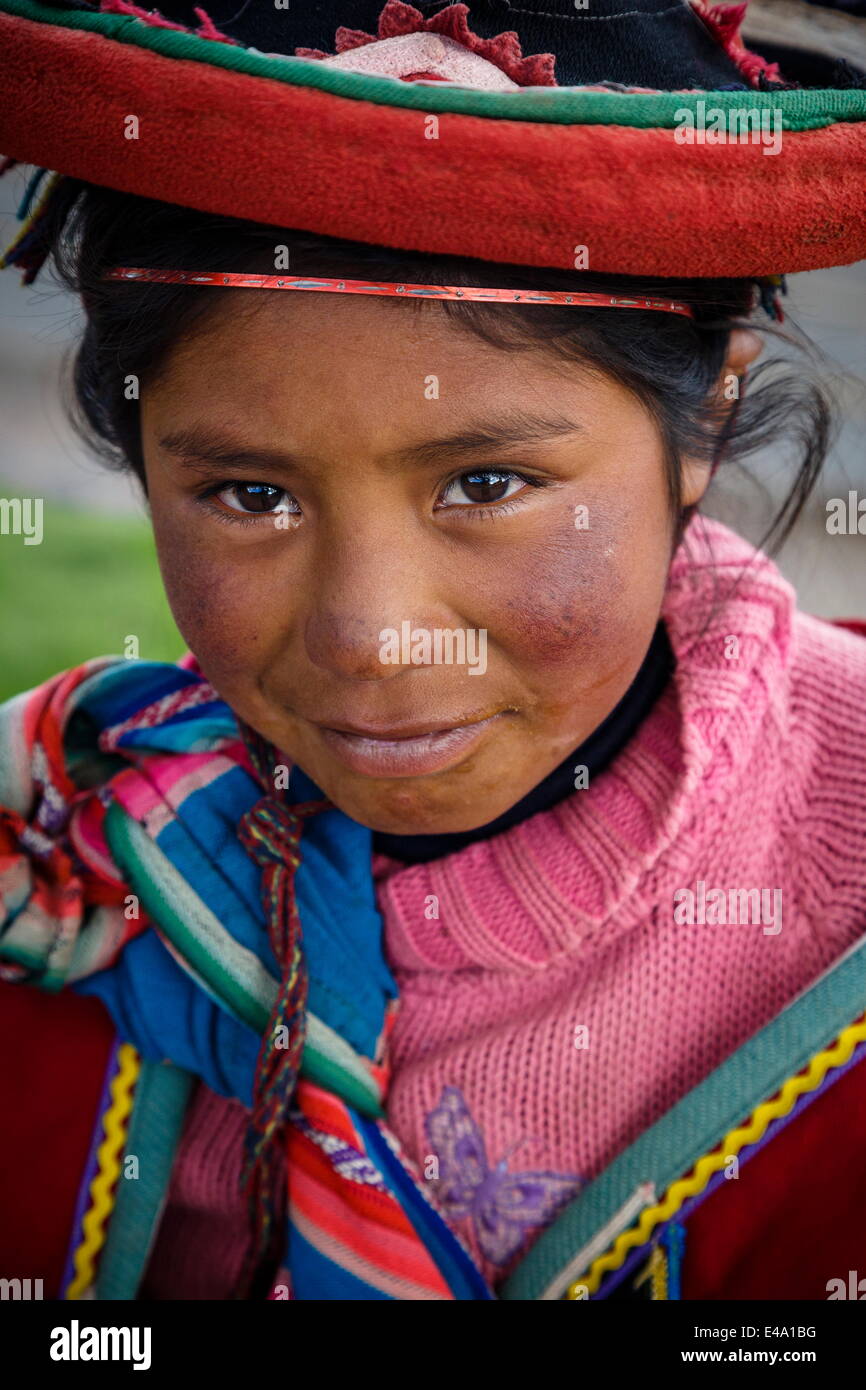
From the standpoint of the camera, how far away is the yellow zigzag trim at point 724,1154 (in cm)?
103

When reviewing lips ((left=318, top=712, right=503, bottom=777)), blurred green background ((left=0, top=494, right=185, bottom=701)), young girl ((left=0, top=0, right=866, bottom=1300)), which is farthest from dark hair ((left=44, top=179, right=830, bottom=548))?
blurred green background ((left=0, top=494, right=185, bottom=701))

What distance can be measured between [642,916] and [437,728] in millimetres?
288

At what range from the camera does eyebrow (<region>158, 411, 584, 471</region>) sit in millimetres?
875

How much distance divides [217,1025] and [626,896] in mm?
411

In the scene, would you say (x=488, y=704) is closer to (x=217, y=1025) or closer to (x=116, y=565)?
(x=217, y=1025)

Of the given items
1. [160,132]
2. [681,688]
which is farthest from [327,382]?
[681,688]

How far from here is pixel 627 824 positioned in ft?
3.70

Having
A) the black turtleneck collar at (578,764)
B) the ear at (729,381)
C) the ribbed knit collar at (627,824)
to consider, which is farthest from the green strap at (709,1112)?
the ear at (729,381)

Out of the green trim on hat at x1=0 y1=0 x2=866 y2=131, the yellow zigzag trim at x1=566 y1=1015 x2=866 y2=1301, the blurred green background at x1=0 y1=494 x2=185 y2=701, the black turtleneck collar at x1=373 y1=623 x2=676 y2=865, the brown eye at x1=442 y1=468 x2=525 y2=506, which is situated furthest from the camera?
the blurred green background at x1=0 y1=494 x2=185 y2=701

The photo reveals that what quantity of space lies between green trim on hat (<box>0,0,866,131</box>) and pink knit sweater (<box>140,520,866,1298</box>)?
492 millimetres

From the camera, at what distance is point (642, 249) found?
83 centimetres

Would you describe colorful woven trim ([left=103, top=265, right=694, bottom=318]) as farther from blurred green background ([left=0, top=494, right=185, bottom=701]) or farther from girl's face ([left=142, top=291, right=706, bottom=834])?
blurred green background ([left=0, top=494, right=185, bottom=701])

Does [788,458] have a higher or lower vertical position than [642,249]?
higher

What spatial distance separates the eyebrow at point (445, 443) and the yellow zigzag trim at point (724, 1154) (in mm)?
547
